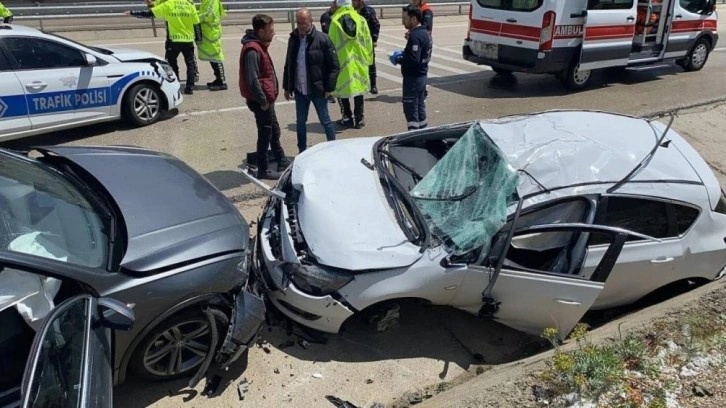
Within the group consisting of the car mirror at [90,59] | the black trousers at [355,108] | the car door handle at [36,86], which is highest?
the car mirror at [90,59]

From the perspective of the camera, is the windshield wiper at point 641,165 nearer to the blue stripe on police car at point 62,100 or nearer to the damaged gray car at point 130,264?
the damaged gray car at point 130,264

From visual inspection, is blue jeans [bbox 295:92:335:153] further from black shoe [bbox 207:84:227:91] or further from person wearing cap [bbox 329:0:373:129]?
black shoe [bbox 207:84:227:91]

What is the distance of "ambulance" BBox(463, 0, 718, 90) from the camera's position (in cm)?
975

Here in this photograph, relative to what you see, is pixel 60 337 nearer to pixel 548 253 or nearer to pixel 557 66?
pixel 548 253

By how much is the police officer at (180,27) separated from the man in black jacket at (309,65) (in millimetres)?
3466

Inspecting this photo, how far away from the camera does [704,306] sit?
3.93 meters

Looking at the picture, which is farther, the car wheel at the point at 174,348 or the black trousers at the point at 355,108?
the black trousers at the point at 355,108

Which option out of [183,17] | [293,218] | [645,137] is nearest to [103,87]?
[183,17]

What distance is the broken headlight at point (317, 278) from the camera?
377 cm

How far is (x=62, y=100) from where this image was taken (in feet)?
23.1

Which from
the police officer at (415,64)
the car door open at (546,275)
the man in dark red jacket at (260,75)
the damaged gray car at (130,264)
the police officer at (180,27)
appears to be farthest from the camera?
the police officer at (180,27)

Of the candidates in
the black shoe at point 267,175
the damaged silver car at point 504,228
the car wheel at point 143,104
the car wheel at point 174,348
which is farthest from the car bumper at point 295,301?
the car wheel at point 143,104

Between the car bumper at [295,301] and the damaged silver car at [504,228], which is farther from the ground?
the damaged silver car at [504,228]

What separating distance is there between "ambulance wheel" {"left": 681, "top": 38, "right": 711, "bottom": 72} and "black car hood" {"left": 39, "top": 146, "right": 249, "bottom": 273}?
1206 centimetres
